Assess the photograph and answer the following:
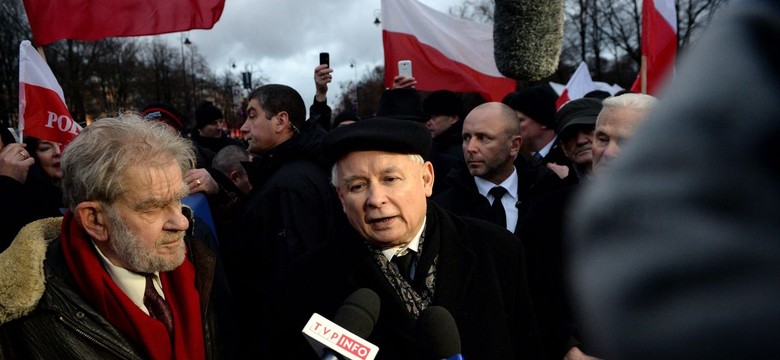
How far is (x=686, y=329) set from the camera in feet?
1.45

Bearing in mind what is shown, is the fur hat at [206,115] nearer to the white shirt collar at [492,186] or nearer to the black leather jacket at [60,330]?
the white shirt collar at [492,186]

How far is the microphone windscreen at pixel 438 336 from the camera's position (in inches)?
64.8

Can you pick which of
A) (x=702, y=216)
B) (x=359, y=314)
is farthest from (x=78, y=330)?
(x=702, y=216)

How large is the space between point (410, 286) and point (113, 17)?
143 inches

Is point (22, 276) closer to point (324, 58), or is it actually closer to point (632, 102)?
point (632, 102)

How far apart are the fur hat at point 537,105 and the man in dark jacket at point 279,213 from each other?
6.67 feet

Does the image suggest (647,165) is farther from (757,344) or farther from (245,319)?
(245,319)

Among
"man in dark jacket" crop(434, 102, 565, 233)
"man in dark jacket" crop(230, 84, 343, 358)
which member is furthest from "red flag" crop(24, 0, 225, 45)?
"man in dark jacket" crop(434, 102, 565, 233)

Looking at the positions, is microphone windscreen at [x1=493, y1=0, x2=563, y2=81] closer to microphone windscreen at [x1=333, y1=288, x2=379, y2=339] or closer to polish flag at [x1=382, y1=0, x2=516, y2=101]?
polish flag at [x1=382, y1=0, x2=516, y2=101]

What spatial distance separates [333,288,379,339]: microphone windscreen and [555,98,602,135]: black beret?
2.71 meters

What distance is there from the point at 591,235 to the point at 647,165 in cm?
7

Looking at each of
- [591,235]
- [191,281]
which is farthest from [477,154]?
[591,235]

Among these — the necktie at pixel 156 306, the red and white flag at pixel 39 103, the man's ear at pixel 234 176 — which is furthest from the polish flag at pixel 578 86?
the necktie at pixel 156 306

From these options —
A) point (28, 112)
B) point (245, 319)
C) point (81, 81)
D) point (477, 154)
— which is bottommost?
point (245, 319)
